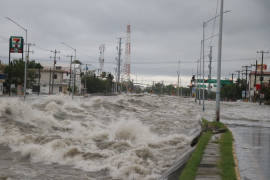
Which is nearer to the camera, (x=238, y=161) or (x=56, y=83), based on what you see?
(x=238, y=161)

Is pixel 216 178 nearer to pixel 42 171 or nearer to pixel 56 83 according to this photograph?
pixel 42 171

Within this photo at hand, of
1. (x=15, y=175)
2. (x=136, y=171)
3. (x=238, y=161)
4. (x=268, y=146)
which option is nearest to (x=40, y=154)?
(x=15, y=175)

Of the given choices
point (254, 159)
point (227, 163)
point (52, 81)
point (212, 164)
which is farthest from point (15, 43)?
point (227, 163)

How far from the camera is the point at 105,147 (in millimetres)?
13992

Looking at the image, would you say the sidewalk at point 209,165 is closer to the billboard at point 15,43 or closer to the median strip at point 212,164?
the median strip at point 212,164

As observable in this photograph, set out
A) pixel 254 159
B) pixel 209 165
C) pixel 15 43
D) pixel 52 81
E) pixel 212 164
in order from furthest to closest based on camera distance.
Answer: pixel 52 81 < pixel 15 43 < pixel 254 159 < pixel 212 164 < pixel 209 165

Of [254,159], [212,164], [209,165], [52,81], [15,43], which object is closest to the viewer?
[209,165]

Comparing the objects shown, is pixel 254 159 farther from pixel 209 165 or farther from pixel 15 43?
pixel 15 43

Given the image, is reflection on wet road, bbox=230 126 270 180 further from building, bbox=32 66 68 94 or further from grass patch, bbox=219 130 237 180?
building, bbox=32 66 68 94

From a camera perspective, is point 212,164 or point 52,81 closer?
point 212,164

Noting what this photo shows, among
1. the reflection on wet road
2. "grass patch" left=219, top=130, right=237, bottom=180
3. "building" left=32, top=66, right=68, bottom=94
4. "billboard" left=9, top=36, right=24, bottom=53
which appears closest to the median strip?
"grass patch" left=219, top=130, right=237, bottom=180

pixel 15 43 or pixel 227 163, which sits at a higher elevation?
pixel 15 43

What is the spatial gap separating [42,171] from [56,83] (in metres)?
128

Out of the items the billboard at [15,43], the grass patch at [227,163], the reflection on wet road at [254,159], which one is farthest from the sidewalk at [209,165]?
the billboard at [15,43]
